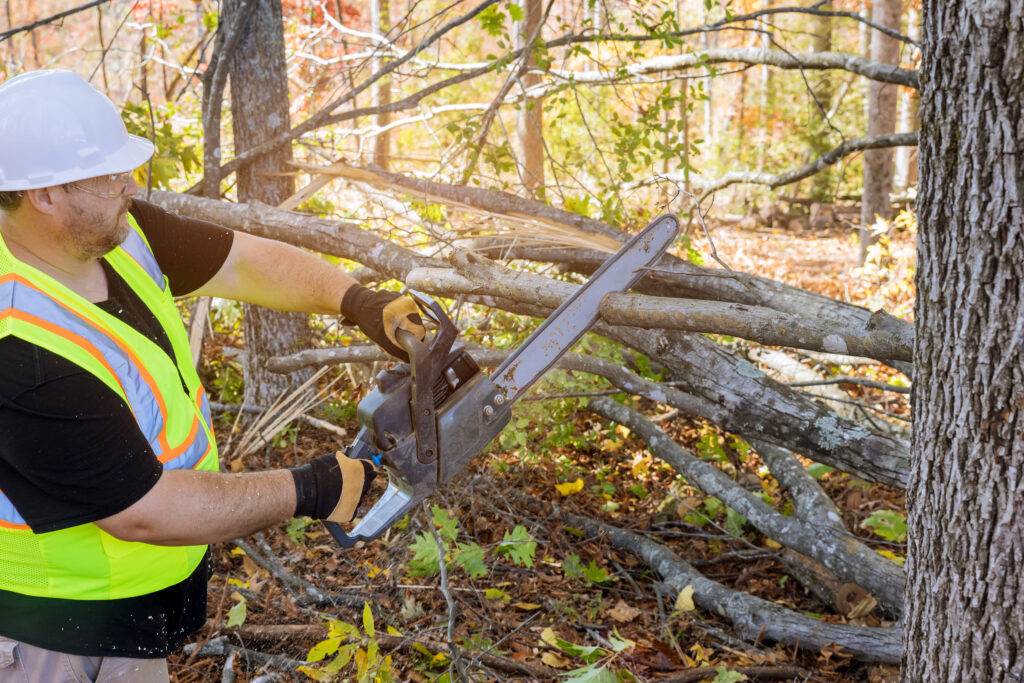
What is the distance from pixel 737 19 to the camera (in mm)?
4055

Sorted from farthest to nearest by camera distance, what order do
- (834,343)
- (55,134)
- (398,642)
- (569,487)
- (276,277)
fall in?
(569,487), (398,642), (834,343), (276,277), (55,134)

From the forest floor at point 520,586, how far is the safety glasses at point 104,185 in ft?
4.55

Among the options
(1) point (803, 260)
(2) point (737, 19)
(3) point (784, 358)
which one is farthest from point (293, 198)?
(1) point (803, 260)

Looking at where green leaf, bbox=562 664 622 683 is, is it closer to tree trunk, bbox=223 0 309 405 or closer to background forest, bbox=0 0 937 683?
background forest, bbox=0 0 937 683

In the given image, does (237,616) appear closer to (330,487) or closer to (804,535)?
(330,487)

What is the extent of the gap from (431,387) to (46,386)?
0.91 meters

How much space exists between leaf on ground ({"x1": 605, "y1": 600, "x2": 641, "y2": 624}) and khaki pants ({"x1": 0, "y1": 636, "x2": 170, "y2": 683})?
6.34 ft

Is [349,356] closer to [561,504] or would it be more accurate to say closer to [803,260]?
[561,504]

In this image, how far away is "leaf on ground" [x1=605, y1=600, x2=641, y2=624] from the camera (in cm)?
327

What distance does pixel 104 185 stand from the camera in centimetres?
195

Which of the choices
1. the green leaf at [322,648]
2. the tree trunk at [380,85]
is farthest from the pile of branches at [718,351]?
the tree trunk at [380,85]

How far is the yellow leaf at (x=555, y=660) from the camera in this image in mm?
2863

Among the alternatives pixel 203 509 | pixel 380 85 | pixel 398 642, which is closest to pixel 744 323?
pixel 398 642

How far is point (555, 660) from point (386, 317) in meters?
1.49
